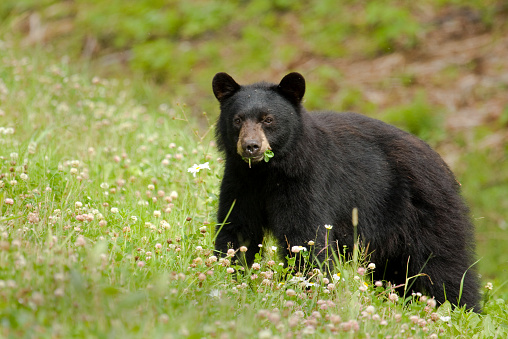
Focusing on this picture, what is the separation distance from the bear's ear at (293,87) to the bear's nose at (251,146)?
593 mm

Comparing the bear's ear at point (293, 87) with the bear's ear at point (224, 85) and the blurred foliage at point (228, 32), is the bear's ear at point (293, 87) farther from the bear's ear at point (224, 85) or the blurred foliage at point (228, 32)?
the blurred foliage at point (228, 32)

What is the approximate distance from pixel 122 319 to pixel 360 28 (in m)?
10.4

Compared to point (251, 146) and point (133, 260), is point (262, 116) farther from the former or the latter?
point (133, 260)

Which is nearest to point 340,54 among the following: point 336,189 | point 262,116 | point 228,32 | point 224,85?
point 228,32

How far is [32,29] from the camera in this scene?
1367 cm

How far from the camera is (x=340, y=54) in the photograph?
12.0 m

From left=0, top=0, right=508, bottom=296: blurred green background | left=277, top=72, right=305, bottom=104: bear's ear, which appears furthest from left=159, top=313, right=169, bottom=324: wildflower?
left=0, top=0, right=508, bottom=296: blurred green background

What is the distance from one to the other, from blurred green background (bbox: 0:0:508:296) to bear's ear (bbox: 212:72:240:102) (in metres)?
5.00

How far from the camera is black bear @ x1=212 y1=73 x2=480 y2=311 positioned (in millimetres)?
4617

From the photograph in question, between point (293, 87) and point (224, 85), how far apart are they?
54cm

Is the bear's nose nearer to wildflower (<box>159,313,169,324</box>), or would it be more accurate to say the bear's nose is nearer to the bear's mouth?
the bear's mouth

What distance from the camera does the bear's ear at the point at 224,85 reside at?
488 centimetres

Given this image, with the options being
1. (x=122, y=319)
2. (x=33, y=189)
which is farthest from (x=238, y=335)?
(x=33, y=189)

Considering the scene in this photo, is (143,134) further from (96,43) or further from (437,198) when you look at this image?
(96,43)
